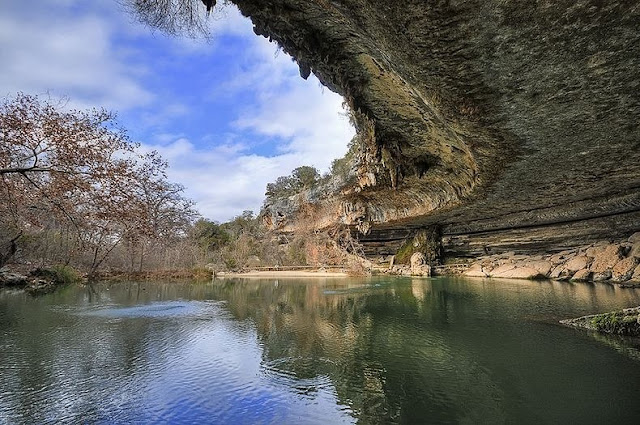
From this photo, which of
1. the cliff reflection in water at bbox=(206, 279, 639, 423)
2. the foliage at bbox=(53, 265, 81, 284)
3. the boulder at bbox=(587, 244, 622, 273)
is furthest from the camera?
the foliage at bbox=(53, 265, 81, 284)

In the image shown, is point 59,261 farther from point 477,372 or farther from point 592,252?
point 592,252

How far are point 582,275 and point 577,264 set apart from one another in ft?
3.19

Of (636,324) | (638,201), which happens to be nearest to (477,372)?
(636,324)

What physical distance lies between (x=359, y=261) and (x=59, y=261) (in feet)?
66.4

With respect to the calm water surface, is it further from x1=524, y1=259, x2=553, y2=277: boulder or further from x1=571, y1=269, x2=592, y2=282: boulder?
x1=524, y1=259, x2=553, y2=277: boulder

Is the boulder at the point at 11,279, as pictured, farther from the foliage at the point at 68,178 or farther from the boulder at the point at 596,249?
the boulder at the point at 596,249

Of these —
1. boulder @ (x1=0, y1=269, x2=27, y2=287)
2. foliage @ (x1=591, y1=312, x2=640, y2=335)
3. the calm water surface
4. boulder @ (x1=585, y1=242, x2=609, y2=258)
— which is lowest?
the calm water surface

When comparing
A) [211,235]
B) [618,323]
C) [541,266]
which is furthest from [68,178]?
[211,235]

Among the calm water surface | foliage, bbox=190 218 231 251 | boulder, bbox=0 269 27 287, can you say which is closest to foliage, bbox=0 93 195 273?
the calm water surface

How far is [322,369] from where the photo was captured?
537cm

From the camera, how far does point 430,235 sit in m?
23.4

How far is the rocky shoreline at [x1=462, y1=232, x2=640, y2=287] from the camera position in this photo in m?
14.0

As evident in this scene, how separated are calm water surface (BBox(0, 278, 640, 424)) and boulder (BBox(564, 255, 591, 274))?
7.99m

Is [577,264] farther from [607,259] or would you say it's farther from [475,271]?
[475,271]
